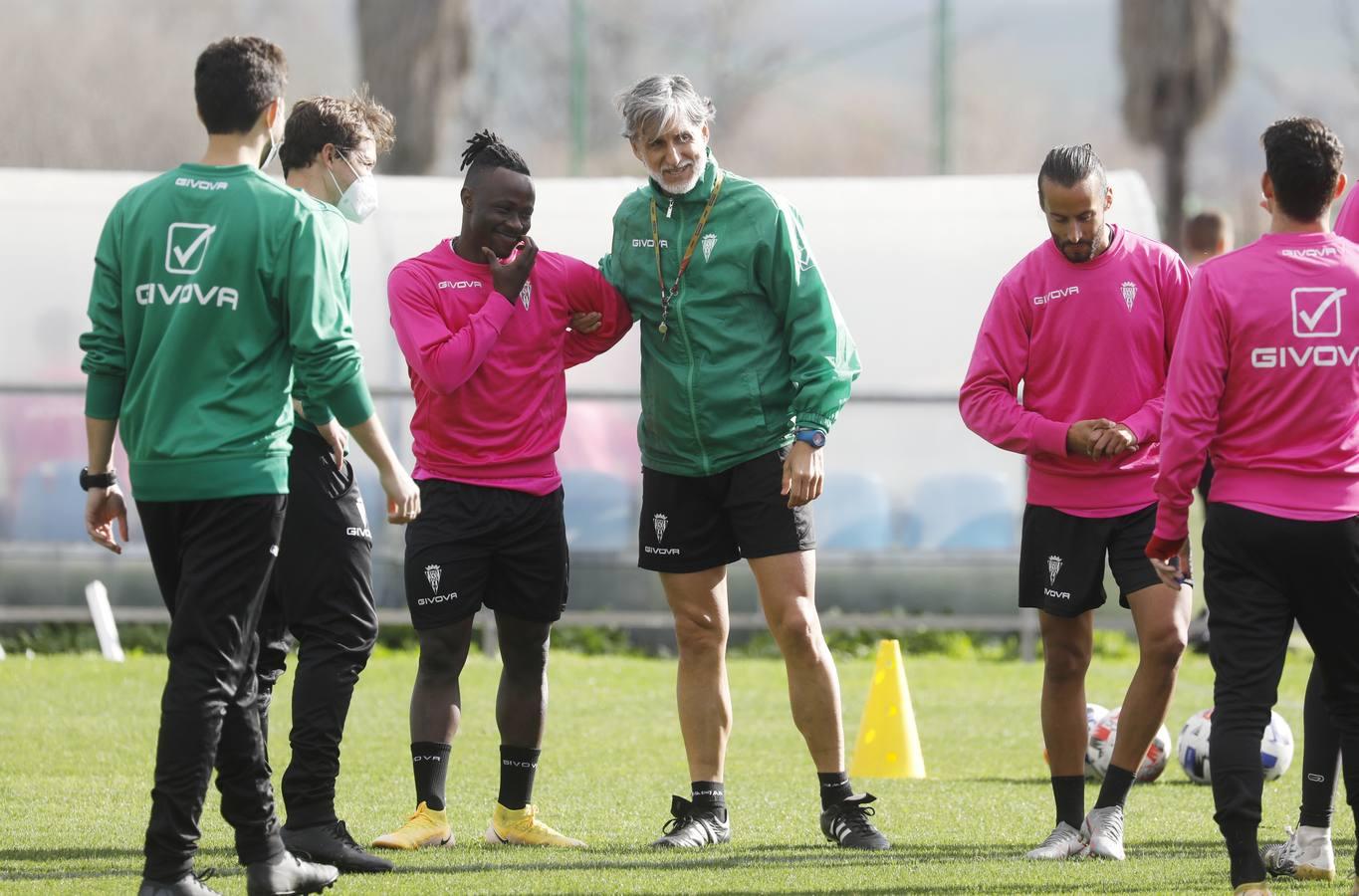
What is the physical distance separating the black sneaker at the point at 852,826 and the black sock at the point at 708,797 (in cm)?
35

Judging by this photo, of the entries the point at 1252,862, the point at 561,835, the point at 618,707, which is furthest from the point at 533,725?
the point at 618,707

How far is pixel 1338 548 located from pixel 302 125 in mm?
3291

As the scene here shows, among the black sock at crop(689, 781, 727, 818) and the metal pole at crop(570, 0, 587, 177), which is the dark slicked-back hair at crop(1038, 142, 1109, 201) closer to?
the black sock at crop(689, 781, 727, 818)

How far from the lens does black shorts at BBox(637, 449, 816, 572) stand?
5.90m

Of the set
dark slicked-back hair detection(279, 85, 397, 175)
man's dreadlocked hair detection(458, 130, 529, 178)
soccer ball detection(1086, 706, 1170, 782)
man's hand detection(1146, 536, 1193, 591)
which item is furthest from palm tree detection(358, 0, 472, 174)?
man's hand detection(1146, 536, 1193, 591)

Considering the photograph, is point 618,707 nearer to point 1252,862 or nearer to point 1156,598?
point 1156,598

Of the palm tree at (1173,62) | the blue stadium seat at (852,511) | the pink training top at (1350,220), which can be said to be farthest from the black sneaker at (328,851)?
the palm tree at (1173,62)

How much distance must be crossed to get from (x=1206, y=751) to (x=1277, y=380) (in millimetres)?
3221

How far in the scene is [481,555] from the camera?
230 inches

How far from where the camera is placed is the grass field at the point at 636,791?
5277 mm

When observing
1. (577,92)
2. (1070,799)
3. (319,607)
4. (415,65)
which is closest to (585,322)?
(319,607)

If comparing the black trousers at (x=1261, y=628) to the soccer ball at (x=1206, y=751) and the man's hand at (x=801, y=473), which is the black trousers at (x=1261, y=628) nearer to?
the man's hand at (x=801, y=473)

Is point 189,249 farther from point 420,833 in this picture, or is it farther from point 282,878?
point 420,833

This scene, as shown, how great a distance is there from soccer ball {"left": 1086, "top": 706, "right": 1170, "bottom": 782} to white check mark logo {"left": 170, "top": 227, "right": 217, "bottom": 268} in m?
4.51
